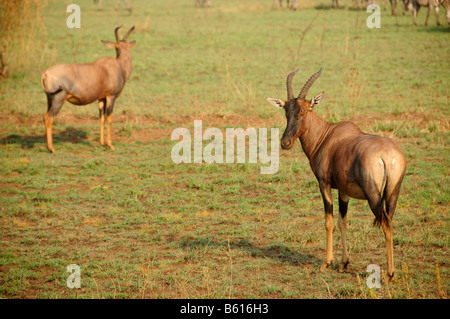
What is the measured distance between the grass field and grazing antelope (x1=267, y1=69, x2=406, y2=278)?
700 mm

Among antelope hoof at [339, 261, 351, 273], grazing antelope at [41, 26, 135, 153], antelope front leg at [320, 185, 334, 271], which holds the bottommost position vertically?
antelope hoof at [339, 261, 351, 273]

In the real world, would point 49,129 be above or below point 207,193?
above

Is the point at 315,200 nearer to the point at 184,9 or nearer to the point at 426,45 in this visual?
the point at 426,45

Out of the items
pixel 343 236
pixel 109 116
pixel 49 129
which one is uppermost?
pixel 109 116

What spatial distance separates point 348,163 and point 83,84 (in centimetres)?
718

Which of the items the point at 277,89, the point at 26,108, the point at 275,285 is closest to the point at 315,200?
the point at 275,285

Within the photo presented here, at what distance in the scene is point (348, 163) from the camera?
5855 millimetres

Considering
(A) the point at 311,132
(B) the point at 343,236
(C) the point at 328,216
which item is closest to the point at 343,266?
(B) the point at 343,236

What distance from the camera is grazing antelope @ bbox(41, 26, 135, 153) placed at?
1130 centimetres

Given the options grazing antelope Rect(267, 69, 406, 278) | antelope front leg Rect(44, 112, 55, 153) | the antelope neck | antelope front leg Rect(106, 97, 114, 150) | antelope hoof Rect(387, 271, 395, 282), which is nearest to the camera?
grazing antelope Rect(267, 69, 406, 278)

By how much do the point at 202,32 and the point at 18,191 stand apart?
1768 centimetres

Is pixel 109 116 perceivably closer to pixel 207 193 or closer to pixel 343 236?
pixel 207 193

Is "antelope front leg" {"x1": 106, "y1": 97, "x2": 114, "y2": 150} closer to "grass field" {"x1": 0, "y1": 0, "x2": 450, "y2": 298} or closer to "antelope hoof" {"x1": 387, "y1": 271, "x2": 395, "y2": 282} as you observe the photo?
"grass field" {"x1": 0, "y1": 0, "x2": 450, "y2": 298}

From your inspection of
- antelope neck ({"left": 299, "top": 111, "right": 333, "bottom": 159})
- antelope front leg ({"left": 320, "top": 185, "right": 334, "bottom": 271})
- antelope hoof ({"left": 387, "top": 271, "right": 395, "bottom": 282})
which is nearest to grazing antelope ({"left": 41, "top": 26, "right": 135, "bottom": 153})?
antelope neck ({"left": 299, "top": 111, "right": 333, "bottom": 159})
